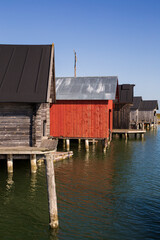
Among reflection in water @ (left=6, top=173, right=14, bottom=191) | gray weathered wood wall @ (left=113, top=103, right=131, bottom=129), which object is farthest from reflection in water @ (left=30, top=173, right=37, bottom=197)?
gray weathered wood wall @ (left=113, top=103, right=131, bottom=129)

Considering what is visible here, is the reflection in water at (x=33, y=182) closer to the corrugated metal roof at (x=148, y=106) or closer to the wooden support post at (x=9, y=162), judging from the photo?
the wooden support post at (x=9, y=162)

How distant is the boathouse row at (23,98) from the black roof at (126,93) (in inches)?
964

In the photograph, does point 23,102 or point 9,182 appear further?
point 23,102

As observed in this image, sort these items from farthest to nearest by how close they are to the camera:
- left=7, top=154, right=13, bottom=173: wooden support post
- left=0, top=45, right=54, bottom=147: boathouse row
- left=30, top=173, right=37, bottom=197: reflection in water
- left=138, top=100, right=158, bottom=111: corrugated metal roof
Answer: left=138, top=100, right=158, bottom=111: corrugated metal roof < left=7, top=154, right=13, bottom=173: wooden support post < left=0, top=45, right=54, bottom=147: boathouse row < left=30, top=173, right=37, bottom=197: reflection in water

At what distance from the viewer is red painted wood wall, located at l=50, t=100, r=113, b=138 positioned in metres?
26.9

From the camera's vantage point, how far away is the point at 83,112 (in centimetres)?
2705

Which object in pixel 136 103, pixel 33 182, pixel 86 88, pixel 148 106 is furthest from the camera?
pixel 148 106

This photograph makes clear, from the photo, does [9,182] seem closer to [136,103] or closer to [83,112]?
[83,112]

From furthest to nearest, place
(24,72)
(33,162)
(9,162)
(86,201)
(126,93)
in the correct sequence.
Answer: (126,93) < (24,72) < (33,162) < (9,162) < (86,201)

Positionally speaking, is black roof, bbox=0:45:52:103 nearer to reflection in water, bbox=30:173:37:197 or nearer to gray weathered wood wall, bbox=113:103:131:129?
reflection in water, bbox=30:173:37:197

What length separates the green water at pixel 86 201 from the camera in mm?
9656

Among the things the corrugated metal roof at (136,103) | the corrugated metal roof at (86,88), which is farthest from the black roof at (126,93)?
the corrugated metal roof at (136,103)

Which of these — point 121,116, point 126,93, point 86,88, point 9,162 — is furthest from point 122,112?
point 9,162

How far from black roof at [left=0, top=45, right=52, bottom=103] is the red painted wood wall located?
9.91 metres
